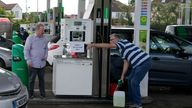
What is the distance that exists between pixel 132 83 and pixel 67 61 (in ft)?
5.21

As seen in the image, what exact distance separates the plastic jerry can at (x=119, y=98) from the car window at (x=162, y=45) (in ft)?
7.46

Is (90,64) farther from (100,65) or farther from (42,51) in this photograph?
(42,51)

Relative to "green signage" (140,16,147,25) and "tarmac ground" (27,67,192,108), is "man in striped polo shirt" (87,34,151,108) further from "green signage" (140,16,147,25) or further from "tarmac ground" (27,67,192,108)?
"green signage" (140,16,147,25)

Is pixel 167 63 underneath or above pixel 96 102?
above

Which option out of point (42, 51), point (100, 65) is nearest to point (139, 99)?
point (100, 65)

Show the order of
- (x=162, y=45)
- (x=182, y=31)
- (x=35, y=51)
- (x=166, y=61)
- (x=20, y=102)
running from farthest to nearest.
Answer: (x=182, y=31), (x=162, y=45), (x=166, y=61), (x=35, y=51), (x=20, y=102)

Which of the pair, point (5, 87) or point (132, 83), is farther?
point (132, 83)

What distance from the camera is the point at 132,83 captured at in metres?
9.34

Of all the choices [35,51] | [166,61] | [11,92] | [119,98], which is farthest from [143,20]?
[11,92]

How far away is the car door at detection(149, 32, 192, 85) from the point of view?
11281mm

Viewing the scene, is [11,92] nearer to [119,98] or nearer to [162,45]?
[119,98]

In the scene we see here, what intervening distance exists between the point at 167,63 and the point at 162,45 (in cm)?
48

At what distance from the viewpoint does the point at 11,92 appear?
629cm

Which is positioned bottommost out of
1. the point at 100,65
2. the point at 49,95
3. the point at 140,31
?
the point at 49,95
